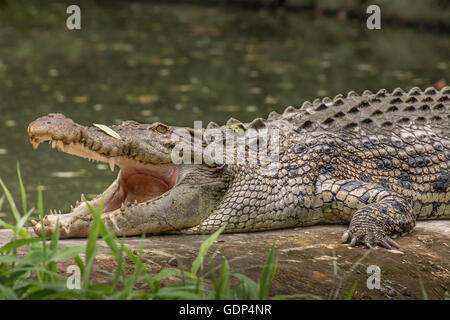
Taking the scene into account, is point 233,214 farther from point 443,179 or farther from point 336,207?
point 443,179

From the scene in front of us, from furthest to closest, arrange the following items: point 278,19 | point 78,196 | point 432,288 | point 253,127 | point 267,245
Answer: point 278,19
point 78,196
point 253,127
point 267,245
point 432,288

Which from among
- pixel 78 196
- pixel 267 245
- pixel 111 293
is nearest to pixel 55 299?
pixel 111 293

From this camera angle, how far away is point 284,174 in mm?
5160

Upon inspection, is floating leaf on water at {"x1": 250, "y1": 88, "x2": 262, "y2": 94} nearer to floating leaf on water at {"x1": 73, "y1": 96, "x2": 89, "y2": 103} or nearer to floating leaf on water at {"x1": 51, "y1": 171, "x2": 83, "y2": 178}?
floating leaf on water at {"x1": 73, "y1": 96, "x2": 89, "y2": 103}

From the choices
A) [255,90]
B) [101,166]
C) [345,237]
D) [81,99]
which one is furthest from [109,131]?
[255,90]

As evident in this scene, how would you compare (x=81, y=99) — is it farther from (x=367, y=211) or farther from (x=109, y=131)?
(x=367, y=211)

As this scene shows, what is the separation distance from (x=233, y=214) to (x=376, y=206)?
991 mm

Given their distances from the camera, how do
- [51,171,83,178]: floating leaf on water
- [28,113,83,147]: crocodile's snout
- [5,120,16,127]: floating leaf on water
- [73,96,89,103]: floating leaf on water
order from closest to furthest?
[28,113,83,147]: crocodile's snout
[51,171,83,178]: floating leaf on water
[5,120,16,127]: floating leaf on water
[73,96,89,103]: floating leaf on water

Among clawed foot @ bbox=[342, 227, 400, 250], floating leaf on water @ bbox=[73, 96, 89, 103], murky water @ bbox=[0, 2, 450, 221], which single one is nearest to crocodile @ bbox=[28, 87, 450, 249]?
clawed foot @ bbox=[342, 227, 400, 250]

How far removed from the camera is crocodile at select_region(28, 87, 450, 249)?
15.2 ft

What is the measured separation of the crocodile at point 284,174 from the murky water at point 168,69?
2460 millimetres

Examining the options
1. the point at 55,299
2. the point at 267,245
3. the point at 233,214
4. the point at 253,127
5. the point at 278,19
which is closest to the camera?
the point at 55,299

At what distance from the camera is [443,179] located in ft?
18.2

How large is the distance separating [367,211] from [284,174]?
2.22 ft
